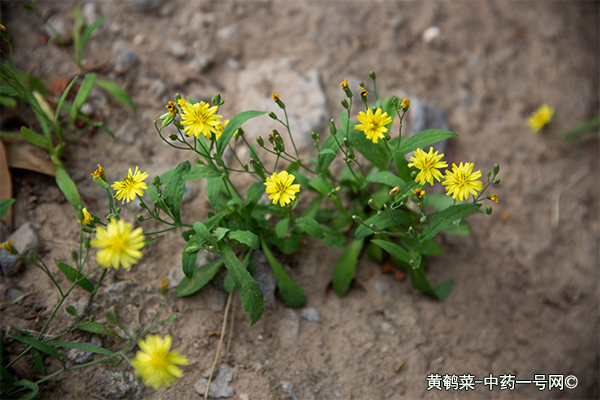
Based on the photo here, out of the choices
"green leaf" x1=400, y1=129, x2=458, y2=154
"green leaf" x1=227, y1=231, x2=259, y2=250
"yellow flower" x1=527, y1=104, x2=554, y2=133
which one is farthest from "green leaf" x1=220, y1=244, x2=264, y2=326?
"yellow flower" x1=527, y1=104, x2=554, y2=133

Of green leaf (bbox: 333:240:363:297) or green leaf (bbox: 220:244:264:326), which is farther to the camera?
green leaf (bbox: 333:240:363:297)

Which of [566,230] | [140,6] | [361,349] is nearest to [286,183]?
[361,349]

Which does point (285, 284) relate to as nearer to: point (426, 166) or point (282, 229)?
point (282, 229)

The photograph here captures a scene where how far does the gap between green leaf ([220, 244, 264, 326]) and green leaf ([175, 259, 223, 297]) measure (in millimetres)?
365

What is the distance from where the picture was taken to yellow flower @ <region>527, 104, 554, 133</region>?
4625 millimetres

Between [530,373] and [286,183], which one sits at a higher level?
[286,183]

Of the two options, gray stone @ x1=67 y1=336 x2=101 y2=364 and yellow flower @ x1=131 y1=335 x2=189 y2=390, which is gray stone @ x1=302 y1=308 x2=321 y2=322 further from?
gray stone @ x1=67 y1=336 x2=101 y2=364

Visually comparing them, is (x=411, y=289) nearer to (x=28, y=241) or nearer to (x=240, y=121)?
(x=240, y=121)

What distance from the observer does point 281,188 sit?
2.81m

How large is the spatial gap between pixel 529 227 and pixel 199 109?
356 centimetres

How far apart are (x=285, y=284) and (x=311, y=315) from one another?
38 centimetres

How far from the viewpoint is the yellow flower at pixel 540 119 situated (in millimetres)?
4625

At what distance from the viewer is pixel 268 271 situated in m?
3.32

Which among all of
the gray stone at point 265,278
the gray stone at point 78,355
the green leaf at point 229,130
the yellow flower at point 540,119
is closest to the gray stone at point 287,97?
the green leaf at point 229,130
